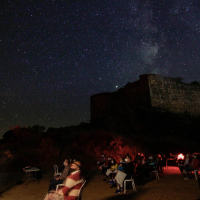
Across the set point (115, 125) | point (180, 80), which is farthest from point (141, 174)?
point (180, 80)

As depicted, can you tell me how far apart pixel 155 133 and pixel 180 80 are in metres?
11.5

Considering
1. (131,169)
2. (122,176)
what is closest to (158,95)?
(131,169)

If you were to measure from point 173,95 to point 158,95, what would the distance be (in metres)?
2.80

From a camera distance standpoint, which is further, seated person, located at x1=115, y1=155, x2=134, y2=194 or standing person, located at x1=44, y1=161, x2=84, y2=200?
seated person, located at x1=115, y1=155, x2=134, y2=194

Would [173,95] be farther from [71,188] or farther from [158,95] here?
[71,188]

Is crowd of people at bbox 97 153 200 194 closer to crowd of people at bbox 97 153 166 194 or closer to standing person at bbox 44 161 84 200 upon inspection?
crowd of people at bbox 97 153 166 194

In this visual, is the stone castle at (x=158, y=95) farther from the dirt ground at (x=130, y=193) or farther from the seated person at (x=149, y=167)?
the dirt ground at (x=130, y=193)

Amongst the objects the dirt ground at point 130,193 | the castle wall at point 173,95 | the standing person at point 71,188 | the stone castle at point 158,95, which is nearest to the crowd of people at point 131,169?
the dirt ground at point 130,193

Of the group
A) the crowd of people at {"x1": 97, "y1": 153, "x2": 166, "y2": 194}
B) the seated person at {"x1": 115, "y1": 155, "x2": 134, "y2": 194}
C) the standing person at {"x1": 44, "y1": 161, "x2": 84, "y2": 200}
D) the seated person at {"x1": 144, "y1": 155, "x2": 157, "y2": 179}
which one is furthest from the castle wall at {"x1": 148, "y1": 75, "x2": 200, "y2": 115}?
the standing person at {"x1": 44, "y1": 161, "x2": 84, "y2": 200}

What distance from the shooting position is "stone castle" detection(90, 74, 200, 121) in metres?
24.3

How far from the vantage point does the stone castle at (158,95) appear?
79.7 ft

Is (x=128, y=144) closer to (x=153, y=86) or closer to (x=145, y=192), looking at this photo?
(x=145, y=192)

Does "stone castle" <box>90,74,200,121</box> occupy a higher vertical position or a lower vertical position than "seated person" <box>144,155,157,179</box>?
higher

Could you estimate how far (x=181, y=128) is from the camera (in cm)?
2097
